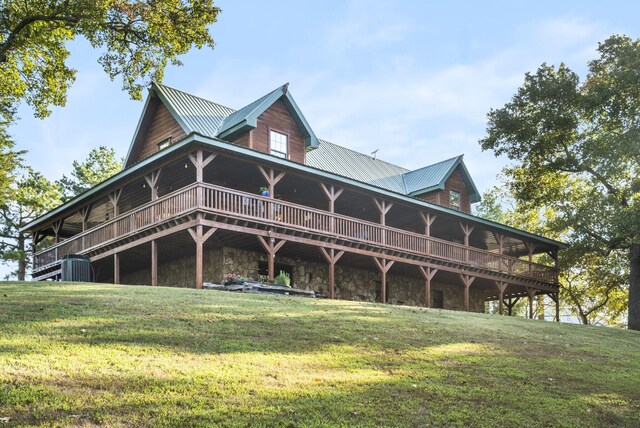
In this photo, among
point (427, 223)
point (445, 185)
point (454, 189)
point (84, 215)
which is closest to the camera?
point (84, 215)

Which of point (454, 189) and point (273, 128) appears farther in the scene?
point (454, 189)

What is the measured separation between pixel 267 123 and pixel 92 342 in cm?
1891

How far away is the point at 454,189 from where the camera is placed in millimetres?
36781

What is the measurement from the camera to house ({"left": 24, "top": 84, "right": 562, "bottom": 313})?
2300 centimetres

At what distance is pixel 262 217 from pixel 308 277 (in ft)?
19.1

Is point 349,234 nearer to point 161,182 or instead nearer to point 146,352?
point 161,182

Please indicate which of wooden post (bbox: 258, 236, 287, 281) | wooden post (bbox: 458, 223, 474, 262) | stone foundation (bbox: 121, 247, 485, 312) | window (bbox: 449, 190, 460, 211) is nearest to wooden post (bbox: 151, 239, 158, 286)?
stone foundation (bbox: 121, 247, 485, 312)

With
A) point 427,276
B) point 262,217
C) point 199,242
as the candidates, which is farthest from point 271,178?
point 427,276

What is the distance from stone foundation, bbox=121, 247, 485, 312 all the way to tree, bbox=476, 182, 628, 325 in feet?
27.9

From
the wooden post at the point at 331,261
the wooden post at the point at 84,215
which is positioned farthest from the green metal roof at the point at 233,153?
the wooden post at the point at 331,261

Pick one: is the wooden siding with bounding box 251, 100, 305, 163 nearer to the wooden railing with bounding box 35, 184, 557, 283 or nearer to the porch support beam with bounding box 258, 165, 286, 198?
the porch support beam with bounding box 258, 165, 286, 198

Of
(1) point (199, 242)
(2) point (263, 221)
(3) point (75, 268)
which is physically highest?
(2) point (263, 221)

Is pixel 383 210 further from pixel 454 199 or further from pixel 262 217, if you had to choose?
pixel 454 199

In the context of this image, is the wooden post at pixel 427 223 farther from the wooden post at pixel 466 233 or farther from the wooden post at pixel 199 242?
the wooden post at pixel 199 242
